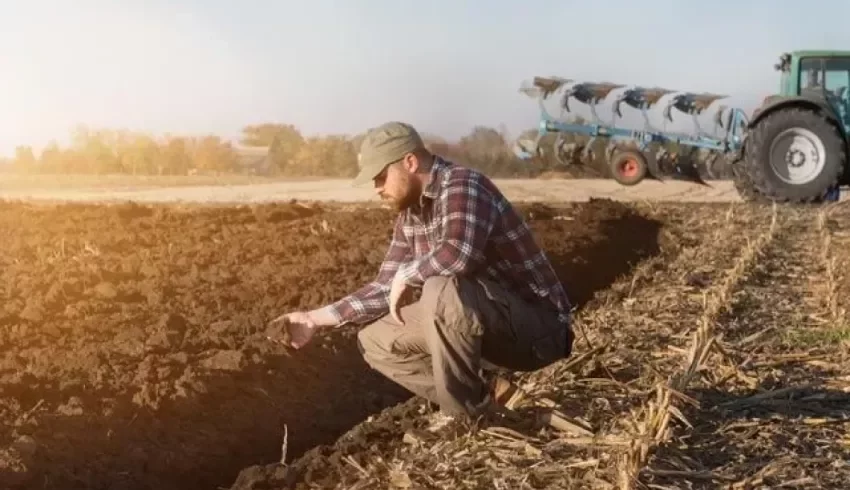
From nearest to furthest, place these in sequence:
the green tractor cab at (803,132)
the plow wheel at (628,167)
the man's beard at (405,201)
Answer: the man's beard at (405,201)
the green tractor cab at (803,132)
the plow wheel at (628,167)

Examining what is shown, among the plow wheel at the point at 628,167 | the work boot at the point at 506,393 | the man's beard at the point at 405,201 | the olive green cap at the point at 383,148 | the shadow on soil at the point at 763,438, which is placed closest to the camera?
the shadow on soil at the point at 763,438

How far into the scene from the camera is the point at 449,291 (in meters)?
3.73

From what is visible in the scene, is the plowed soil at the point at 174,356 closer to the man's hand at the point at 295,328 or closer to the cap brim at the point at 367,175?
the man's hand at the point at 295,328

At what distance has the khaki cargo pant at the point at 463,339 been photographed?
12.3ft

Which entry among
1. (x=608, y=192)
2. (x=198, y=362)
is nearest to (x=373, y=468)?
(x=198, y=362)

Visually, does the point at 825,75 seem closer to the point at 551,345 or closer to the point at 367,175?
the point at 551,345

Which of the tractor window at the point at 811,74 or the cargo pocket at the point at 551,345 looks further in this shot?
the tractor window at the point at 811,74

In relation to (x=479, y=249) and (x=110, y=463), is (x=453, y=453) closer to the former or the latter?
(x=479, y=249)

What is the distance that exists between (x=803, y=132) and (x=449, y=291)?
32.4ft

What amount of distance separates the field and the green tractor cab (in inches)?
164

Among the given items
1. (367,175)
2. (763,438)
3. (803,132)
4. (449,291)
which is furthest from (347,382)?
(803,132)

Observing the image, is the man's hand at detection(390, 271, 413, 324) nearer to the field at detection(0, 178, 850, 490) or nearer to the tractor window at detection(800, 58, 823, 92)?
the field at detection(0, 178, 850, 490)

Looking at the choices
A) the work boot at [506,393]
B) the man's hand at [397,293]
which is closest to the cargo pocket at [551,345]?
the work boot at [506,393]

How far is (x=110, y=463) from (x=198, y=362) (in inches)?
39.3
